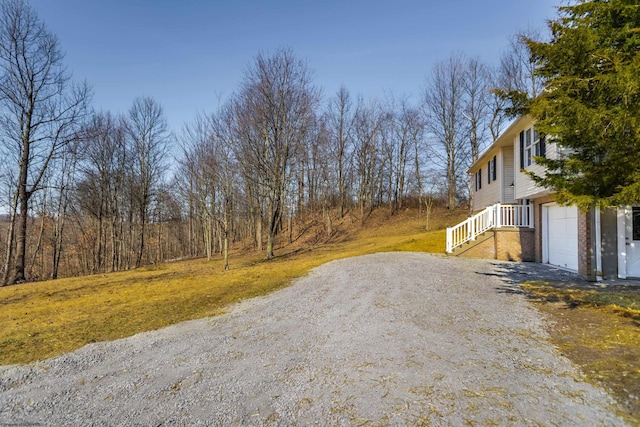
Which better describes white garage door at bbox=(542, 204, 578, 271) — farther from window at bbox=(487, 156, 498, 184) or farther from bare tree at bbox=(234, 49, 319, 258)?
bare tree at bbox=(234, 49, 319, 258)

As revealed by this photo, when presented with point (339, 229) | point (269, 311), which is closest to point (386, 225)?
point (339, 229)

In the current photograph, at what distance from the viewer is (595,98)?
15.8 ft

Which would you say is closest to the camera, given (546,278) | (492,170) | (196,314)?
(196,314)

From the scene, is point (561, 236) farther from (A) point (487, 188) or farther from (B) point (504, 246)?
(A) point (487, 188)

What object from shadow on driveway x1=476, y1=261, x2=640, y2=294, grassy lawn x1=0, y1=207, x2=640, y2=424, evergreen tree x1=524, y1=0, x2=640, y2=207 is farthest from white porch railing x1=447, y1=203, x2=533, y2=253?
evergreen tree x1=524, y1=0, x2=640, y2=207

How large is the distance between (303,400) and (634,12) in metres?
6.53

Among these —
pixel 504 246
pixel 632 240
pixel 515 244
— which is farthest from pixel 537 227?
pixel 632 240

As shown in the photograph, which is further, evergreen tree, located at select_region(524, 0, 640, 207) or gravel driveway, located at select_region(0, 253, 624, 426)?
evergreen tree, located at select_region(524, 0, 640, 207)

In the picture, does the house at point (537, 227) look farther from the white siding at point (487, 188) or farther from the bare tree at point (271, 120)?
the bare tree at point (271, 120)

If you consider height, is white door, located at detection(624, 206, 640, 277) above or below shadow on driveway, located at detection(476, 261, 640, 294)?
above

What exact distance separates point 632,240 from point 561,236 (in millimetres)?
2449

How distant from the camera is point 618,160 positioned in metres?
4.87

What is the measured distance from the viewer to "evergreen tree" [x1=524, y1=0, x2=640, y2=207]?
14.5 ft

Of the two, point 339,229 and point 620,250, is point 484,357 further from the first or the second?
point 339,229
